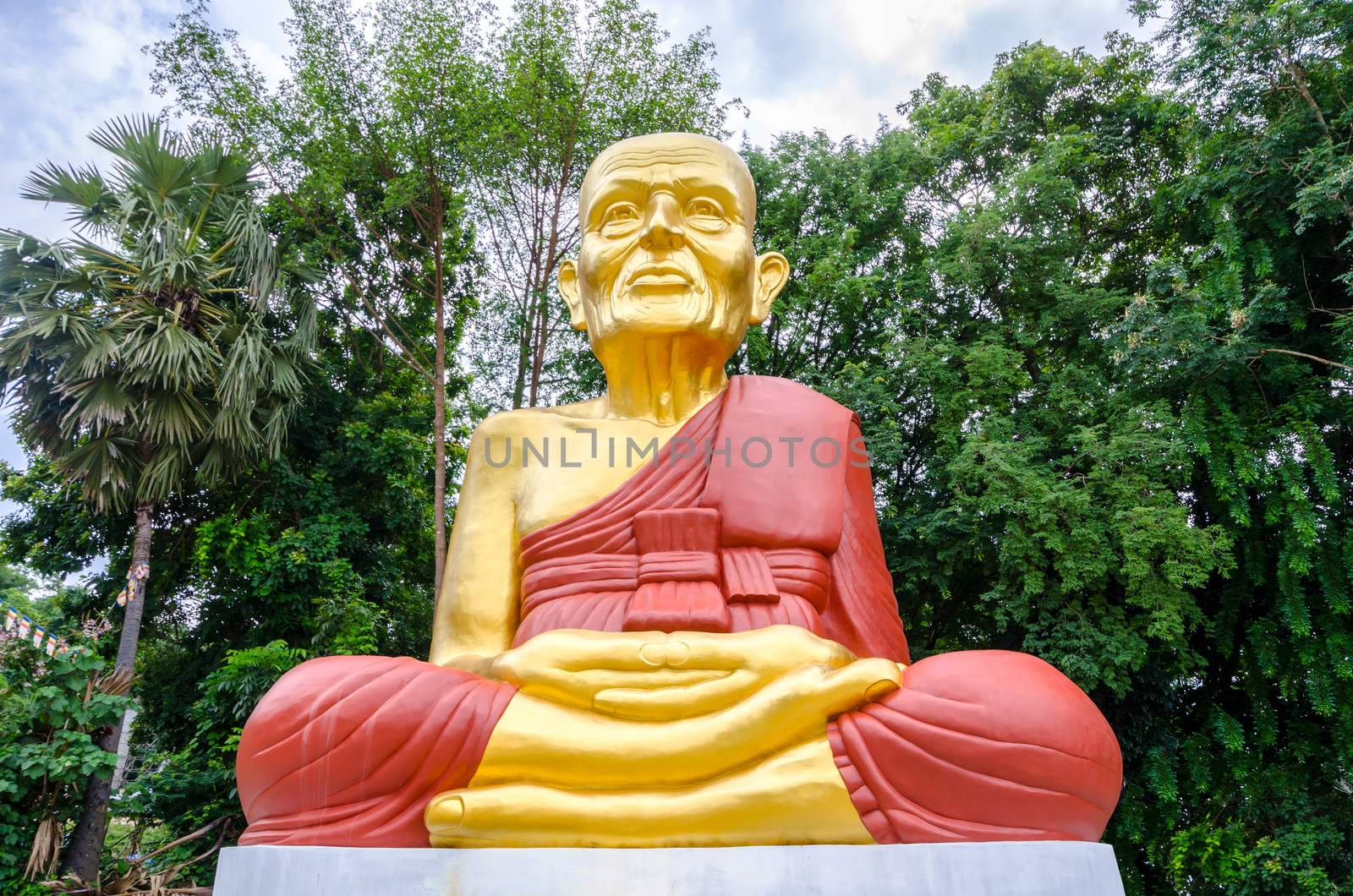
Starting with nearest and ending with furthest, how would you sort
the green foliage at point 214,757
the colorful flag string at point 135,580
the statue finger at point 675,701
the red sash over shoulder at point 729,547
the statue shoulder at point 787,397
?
the statue finger at point 675,701, the red sash over shoulder at point 729,547, the statue shoulder at point 787,397, the green foliage at point 214,757, the colorful flag string at point 135,580

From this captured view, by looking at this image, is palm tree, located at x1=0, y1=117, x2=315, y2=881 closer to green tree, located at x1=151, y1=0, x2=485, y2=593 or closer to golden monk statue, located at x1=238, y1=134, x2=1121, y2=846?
green tree, located at x1=151, y1=0, x2=485, y2=593

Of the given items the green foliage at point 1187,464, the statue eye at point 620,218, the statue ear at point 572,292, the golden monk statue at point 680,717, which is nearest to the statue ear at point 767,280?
the statue eye at point 620,218

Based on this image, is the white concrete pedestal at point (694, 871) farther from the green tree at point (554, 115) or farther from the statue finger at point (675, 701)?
the green tree at point (554, 115)

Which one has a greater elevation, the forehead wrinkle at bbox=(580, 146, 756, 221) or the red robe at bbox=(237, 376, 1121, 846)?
the forehead wrinkle at bbox=(580, 146, 756, 221)

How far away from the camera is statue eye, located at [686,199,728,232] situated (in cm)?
416

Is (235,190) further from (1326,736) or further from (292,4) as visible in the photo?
(1326,736)

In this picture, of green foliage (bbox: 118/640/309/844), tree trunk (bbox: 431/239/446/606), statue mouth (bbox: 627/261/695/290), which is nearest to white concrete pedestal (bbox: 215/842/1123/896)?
statue mouth (bbox: 627/261/695/290)

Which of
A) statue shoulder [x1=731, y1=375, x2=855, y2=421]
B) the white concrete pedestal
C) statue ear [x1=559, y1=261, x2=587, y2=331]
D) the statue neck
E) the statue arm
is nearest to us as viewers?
the white concrete pedestal

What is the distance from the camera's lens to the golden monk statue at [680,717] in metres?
2.56

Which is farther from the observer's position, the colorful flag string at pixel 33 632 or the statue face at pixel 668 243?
the colorful flag string at pixel 33 632

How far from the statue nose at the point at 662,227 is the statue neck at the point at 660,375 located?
0.40 m

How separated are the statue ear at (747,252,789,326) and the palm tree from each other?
21.7 ft

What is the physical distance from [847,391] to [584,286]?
17.4ft

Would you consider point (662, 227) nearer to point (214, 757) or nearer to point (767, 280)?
point (767, 280)
